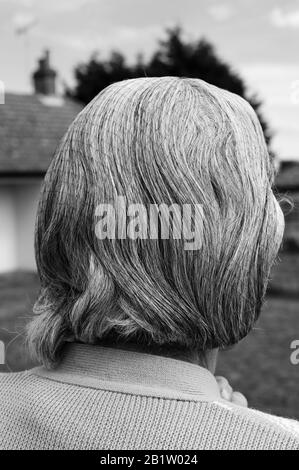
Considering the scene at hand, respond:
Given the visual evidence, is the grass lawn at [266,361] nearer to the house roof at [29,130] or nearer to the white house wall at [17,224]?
the white house wall at [17,224]

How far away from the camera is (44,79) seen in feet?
63.3

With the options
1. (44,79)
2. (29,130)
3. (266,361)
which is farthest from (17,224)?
(266,361)

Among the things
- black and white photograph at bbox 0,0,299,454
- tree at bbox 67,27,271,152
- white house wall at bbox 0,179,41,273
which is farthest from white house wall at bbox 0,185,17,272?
tree at bbox 67,27,271,152

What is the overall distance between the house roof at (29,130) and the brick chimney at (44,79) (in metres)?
0.56

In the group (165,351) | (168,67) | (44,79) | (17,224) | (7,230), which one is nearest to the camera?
(165,351)

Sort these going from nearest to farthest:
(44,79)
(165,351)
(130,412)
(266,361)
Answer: (130,412) < (165,351) < (266,361) < (44,79)

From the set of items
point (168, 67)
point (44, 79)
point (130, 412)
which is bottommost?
point (130, 412)

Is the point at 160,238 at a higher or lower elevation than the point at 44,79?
lower

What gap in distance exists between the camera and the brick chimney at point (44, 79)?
754 inches

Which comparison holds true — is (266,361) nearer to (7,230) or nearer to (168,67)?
(7,230)

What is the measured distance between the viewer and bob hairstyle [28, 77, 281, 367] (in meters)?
1.24

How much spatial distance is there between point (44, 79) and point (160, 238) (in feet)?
61.4

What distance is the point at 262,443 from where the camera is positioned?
1142 millimetres
